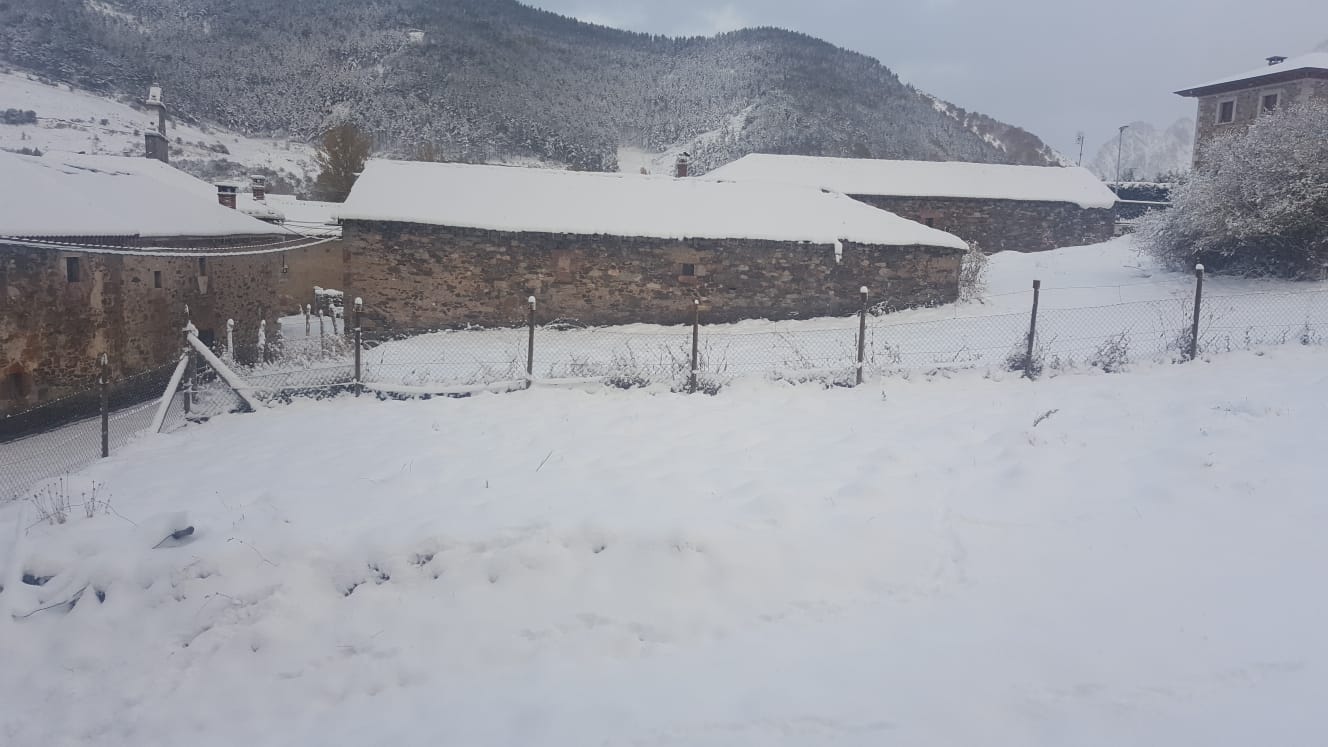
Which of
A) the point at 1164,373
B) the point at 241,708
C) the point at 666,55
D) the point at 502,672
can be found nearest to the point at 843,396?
the point at 1164,373

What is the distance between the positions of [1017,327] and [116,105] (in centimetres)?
6944

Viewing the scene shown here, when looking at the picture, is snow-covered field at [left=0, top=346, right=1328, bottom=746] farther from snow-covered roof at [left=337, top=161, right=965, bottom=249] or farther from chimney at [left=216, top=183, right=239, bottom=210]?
chimney at [left=216, top=183, right=239, bottom=210]

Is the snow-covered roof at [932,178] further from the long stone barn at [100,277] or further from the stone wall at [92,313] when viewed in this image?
the stone wall at [92,313]

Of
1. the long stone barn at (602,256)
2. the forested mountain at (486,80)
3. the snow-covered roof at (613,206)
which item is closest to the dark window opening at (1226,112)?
the snow-covered roof at (613,206)

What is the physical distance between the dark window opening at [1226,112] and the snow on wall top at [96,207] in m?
31.0

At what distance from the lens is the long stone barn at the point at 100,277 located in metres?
11.4

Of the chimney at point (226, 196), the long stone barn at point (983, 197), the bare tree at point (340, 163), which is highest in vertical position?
the bare tree at point (340, 163)

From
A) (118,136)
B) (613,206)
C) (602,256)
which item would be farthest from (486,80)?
(602,256)

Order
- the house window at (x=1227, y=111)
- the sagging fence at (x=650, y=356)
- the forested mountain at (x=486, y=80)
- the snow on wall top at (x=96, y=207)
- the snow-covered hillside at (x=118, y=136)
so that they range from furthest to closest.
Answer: the forested mountain at (x=486, y=80) → the snow-covered hillside at (x=118, y=136) → the house window at (x=1227, y=111) → the snow on wall top at (x=96, y=207) → the sagging fence at (x=650, y=356)

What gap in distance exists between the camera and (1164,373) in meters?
8.47

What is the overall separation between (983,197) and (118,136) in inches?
2149

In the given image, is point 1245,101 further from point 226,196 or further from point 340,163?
point 340,163

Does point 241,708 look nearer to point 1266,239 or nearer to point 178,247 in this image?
point 178,247

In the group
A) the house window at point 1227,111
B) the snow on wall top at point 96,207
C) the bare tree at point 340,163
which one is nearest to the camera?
the snow on wall top at point 96,207
